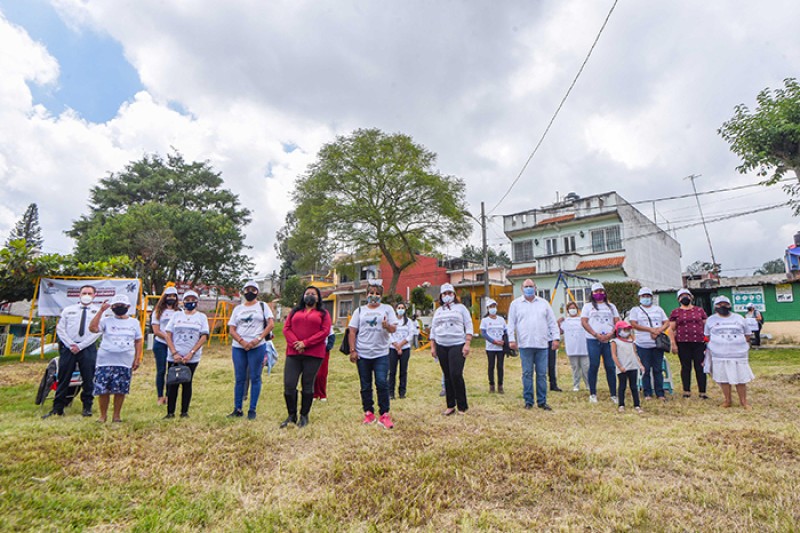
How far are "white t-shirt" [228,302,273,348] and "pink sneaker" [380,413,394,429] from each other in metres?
1.77

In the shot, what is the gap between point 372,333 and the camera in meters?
5.18

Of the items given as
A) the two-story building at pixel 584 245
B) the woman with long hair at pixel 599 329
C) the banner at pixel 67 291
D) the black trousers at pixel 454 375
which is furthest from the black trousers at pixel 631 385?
the two-story building at pixel 584 245

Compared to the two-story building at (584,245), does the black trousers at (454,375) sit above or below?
below

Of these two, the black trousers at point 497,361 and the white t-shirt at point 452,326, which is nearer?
the white t-shirt at point 452,326

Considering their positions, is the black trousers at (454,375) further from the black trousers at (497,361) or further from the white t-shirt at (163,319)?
the white t-shirt at (163,319)

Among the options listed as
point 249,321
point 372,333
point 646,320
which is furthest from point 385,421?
point 646,320

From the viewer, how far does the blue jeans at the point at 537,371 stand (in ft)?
19.5

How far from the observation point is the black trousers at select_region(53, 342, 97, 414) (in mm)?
5434

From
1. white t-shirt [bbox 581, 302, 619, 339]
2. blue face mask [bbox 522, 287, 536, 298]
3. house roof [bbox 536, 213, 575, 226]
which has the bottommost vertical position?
white t-shirt [bbox 581, 302, 619, 339]

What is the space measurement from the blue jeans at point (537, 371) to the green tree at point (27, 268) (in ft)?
43.6

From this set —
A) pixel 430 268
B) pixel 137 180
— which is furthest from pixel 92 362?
pixel 137 180

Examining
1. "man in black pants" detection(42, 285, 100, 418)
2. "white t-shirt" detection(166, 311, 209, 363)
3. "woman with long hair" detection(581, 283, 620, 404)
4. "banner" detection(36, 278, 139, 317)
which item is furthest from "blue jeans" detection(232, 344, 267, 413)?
"banner" detection(36, 278, 139, 317)

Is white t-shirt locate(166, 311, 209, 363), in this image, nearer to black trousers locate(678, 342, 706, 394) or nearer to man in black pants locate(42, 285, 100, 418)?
man in black pants locate(42, 285, 100, 418)

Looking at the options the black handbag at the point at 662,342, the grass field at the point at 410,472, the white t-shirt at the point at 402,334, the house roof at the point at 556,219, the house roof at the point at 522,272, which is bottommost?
the grass field at the point at 410,472
